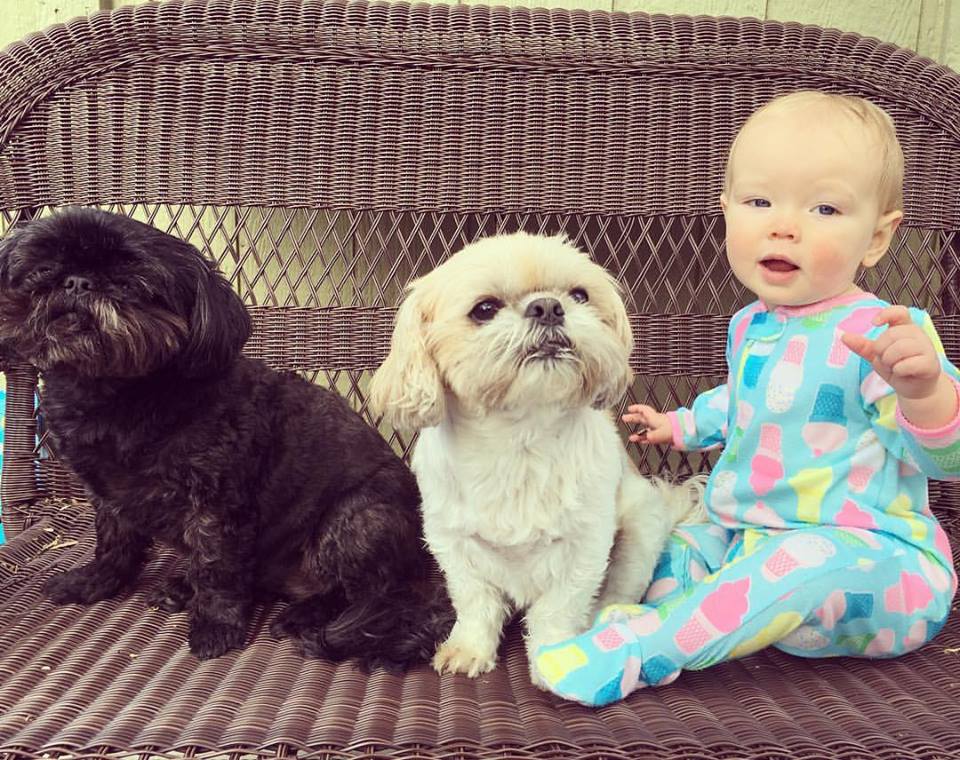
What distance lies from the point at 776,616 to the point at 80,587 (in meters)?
1.40

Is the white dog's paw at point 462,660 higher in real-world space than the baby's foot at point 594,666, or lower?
lower

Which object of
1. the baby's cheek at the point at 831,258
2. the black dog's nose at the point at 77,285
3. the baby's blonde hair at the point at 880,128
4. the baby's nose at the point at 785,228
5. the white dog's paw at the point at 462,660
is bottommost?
the white dog's paw at the point at 462,660

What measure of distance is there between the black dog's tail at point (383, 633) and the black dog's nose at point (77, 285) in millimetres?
747

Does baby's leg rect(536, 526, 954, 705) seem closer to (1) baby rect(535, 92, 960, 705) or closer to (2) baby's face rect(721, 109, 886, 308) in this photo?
(1) baby rect(535, 92, 960, 705)

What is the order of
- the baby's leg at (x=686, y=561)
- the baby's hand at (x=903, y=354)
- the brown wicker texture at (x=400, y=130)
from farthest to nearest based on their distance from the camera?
the brown wicker texture at (x=400, y=130) < the baby's leg at (x=686, y=561) < the baby's hand at (x=903, y=354)

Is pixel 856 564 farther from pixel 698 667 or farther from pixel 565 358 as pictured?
pixel 565 358

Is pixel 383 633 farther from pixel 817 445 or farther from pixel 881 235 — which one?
pixel 881 235

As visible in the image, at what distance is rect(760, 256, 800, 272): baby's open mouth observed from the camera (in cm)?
140

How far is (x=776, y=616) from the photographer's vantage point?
49.4 inches

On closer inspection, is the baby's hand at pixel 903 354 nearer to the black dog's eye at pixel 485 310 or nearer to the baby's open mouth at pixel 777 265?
the baby's open mouth at pixel 777 265

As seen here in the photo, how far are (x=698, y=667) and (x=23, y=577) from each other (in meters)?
1.44

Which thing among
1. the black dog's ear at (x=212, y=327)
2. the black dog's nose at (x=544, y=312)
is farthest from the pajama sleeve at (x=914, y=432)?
the black dog's ear at (x=212, y=327)

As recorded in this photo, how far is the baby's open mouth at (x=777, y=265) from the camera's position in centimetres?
140

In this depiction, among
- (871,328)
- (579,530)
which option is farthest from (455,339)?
(871,328)
